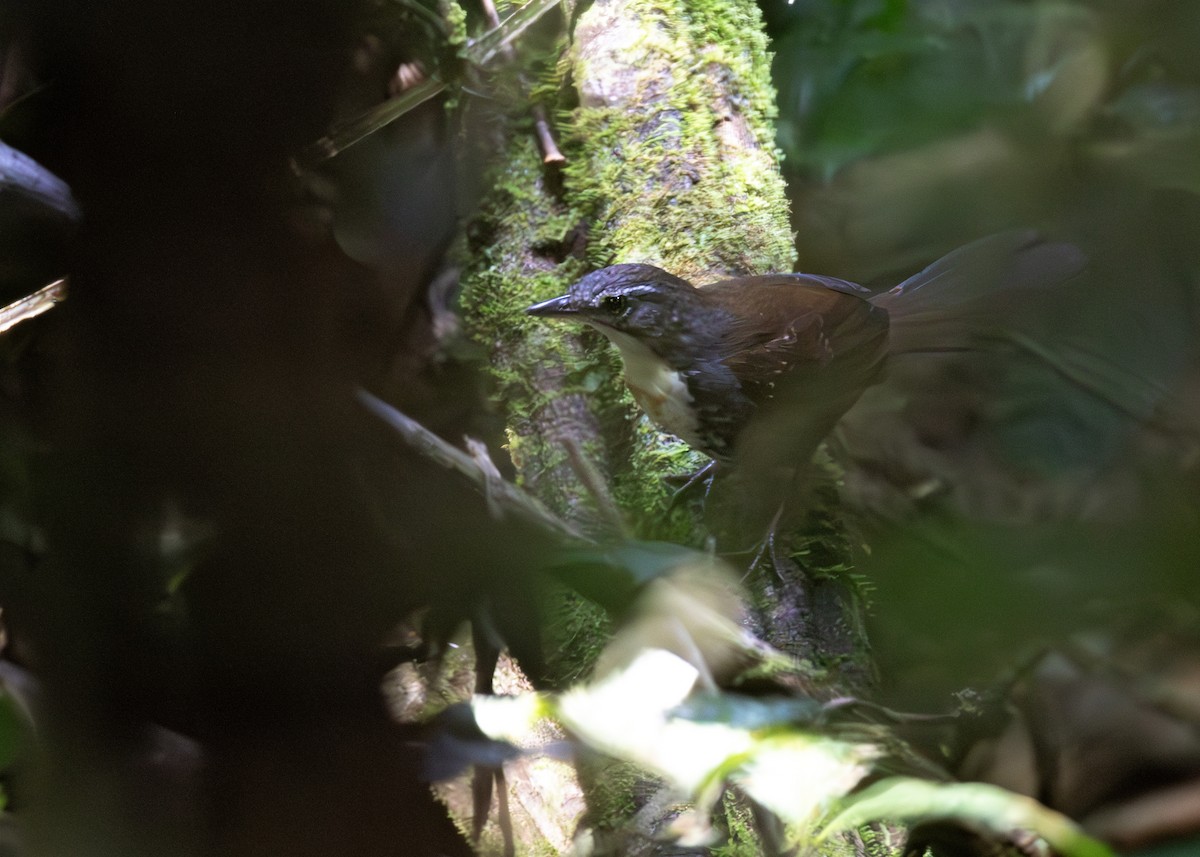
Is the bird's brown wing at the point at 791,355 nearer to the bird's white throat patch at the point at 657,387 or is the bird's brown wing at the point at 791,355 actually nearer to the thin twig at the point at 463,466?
the bird's white throat patch at the point at 657,387

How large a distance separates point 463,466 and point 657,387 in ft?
2.39

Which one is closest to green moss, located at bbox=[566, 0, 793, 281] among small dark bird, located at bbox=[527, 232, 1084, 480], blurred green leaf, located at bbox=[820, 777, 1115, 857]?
small dark bird, located at bbox=[527, 232, 1084, 480]

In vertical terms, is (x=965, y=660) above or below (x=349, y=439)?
below

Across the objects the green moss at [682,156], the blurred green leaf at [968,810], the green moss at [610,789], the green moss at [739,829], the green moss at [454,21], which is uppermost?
the green moss at [454,21]

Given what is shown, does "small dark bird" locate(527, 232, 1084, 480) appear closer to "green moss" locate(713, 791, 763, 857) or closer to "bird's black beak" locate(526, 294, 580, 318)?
"bird's black beak" locate(526, 294, 580, 318)

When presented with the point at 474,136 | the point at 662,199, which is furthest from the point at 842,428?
the point at 474,136

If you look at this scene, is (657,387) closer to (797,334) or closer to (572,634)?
(797,334)

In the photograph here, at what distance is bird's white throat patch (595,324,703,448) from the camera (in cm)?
143

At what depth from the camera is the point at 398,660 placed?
0.65 metres

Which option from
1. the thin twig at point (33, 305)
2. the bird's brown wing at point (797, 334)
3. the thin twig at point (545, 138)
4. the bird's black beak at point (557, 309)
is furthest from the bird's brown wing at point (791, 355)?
the thin twig at point (33, 305)


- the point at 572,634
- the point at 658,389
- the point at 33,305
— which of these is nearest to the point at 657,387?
the point at 658,389

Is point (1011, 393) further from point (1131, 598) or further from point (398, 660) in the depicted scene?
point (398, 660)

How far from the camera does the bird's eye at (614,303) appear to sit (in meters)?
1.43

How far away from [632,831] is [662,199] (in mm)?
1062
